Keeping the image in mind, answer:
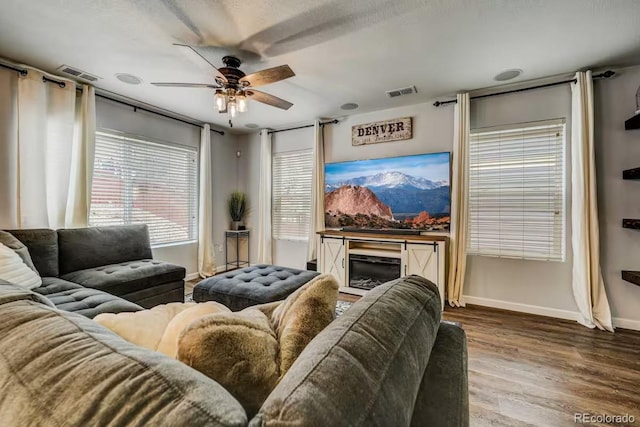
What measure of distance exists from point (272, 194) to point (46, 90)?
2.97 meters

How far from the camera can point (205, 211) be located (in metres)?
4.59

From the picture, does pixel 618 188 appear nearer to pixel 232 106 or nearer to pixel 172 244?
pixel 232 106

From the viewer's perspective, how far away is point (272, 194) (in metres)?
4.93

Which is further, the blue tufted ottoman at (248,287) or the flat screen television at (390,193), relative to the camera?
the flat screen television at (390,193)

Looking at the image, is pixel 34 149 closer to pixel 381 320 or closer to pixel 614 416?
pixel 381 320

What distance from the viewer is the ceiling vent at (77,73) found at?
111 inches

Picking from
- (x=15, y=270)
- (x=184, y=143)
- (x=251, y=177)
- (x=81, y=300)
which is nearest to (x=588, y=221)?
(x=81, y=300)

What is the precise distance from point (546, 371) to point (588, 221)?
158 cm

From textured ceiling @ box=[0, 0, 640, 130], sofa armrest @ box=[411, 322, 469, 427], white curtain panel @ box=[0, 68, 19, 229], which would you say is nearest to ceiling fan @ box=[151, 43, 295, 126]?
textured ceiling @ box=[0, 0, 640, 130]

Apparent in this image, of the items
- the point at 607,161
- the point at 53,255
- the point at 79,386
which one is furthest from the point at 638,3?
the point at 53,255

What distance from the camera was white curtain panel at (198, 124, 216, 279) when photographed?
15.0 feet

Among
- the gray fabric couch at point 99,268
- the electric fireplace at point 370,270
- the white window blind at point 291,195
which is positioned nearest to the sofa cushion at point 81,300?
the gray fabric couch at point 99,268

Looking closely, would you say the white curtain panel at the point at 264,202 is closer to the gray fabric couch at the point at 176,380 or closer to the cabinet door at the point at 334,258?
the cabinet door at the point at 334,258

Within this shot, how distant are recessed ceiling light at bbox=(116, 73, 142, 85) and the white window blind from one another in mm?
2228
